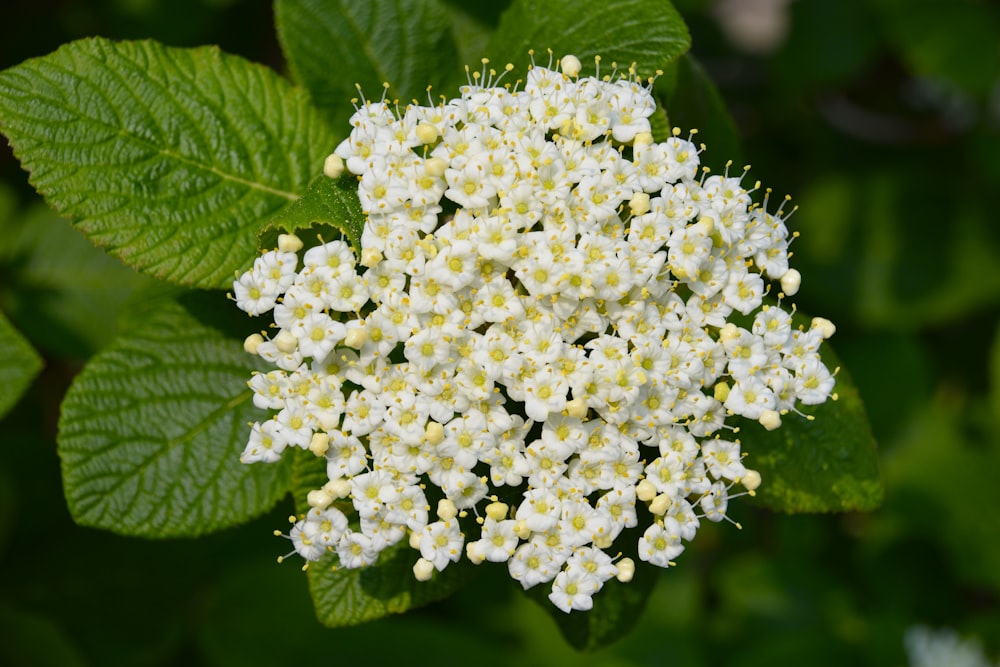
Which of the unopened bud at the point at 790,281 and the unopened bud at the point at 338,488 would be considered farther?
the unopened bud at the point at 790,281

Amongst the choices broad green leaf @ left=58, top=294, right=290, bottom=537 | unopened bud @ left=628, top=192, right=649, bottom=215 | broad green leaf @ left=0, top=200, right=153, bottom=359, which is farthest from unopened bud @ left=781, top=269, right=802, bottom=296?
broad green leaf @ left=0, top=200, right=153, bottom=359

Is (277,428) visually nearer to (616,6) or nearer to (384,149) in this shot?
(384,149)

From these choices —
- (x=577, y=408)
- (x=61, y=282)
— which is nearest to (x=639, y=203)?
(x=577, y=408)

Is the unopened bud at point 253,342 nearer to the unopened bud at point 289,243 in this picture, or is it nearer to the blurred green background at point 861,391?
the unopened bud at point 289,243

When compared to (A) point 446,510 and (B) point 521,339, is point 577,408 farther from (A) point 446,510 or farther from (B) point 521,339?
(A) point 446,510

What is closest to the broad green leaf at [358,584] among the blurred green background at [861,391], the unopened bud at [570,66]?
the unopened bud at [570,66]

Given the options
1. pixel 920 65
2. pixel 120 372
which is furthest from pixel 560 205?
pixel 920 65

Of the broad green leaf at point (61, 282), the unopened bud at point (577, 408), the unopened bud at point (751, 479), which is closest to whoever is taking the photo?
the unopened bud at point (577, 408)
